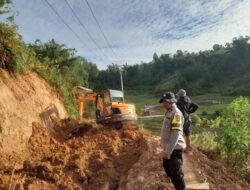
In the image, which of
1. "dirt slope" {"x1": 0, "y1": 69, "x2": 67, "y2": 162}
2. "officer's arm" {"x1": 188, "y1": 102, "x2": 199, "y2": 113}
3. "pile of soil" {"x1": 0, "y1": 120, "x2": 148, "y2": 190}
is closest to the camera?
"pile of soil" {"x1": 0, "y1": 120, "x2": 148, "y2": 190}

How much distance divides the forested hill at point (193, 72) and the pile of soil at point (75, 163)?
2425 inches

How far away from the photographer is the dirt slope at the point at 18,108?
27.9ft

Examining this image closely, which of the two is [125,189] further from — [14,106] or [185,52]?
[185,52]

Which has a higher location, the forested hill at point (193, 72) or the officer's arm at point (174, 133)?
the forested hill at point (193, 72)

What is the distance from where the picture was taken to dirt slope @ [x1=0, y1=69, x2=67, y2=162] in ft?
27.9

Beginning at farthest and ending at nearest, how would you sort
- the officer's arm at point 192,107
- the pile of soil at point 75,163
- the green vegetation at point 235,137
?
1. the green vegetation at point 235,137
2. the officer's arm at point 192,107
3. the pile of soil at point 75,163

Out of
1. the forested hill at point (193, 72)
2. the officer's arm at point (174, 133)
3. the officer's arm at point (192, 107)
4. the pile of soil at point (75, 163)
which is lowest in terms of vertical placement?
the pile of soil at point (75, 163)

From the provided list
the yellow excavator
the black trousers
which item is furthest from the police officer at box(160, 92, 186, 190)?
the yellow excavator

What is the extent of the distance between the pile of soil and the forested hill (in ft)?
202

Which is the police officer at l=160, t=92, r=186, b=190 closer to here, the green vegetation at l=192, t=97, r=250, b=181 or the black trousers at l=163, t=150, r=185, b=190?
the black trousers at l=163, t=150, r=185, b=190

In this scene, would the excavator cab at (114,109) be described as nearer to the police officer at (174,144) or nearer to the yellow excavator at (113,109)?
the yellow excavator at (113,109)

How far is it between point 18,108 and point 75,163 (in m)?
2.99

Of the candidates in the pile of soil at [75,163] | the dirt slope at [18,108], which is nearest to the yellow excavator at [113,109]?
the pile of soil at [75,163]

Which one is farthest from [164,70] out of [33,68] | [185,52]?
[33,68]
